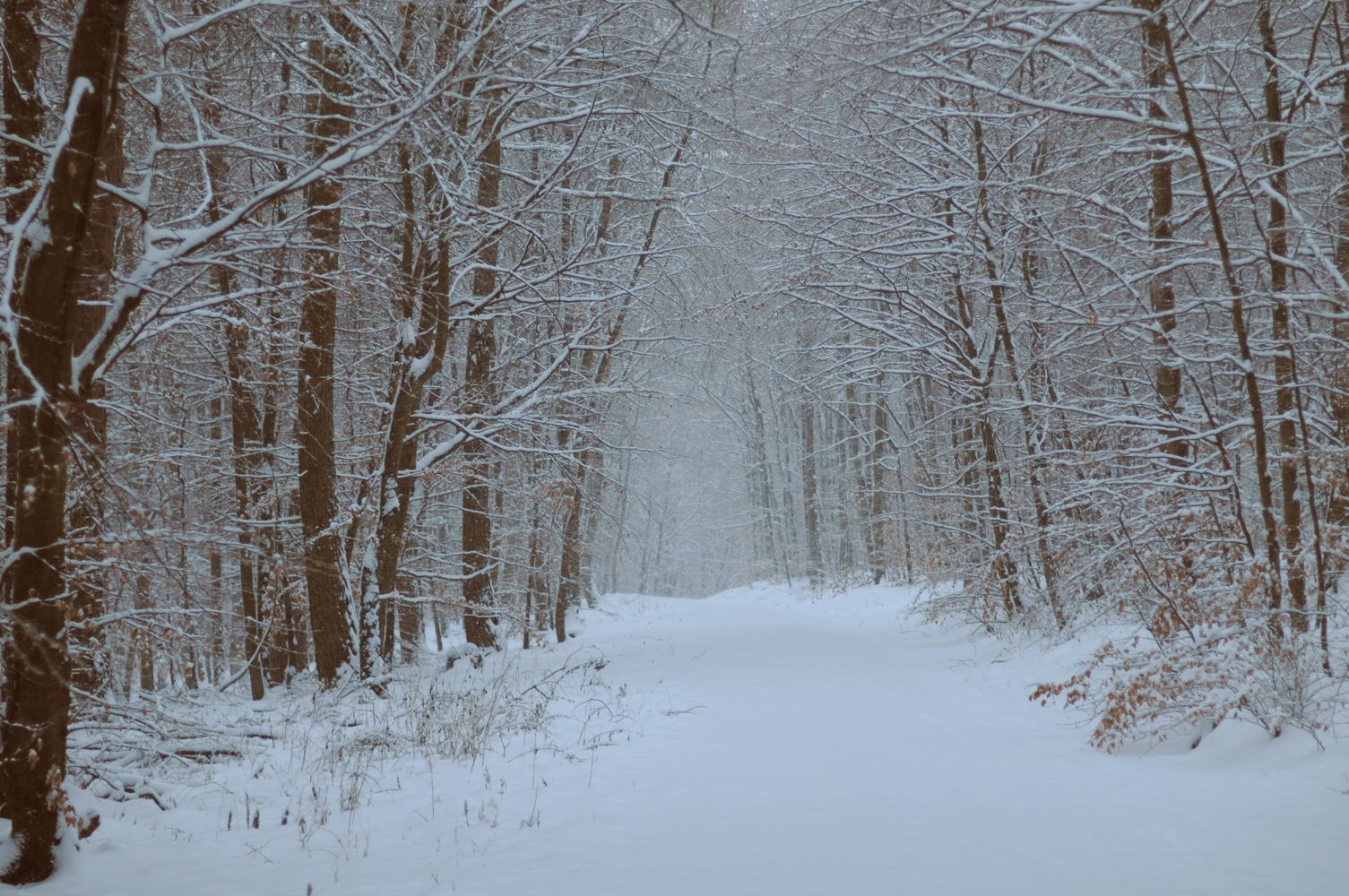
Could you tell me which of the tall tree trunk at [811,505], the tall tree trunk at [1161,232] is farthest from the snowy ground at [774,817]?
the tall tree trunk at [811,505]

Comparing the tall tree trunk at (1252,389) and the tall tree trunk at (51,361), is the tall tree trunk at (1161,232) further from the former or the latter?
the tall tree trunk at (51,361)

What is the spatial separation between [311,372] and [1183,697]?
848 centimetres

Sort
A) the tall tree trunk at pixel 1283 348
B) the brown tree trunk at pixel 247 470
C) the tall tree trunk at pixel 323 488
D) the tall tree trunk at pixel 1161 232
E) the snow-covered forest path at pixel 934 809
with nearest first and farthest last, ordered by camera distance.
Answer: the snow-covered forest path at pixel 934 809 → the tall tree trunk at pixel 1283 348 → the tall tree trunk at pixel 1161 232 → the tall tree trunk at pixel 323 488 → the brown tree trunk at pixel 247 470

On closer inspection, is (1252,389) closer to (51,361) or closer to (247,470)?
(51,361)

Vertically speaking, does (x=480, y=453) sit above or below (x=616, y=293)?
below

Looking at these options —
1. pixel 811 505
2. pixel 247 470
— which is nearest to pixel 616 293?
pixel 247 470

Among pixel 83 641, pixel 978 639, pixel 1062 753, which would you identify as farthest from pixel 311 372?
pixel 978 639

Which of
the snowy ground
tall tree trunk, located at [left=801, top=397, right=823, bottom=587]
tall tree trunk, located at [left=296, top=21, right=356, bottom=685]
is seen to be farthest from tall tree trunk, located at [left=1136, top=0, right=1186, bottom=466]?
tall tree trunk, located at [left=801, top=397, right=823, bottom=587]

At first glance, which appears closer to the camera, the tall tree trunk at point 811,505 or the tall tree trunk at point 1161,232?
the tall tree trunk at point 1161,232

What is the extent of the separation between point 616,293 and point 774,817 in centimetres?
668

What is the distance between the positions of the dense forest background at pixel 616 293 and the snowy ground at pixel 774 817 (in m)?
0.66

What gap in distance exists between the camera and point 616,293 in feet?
33.3

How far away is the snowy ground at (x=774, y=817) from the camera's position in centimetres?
383

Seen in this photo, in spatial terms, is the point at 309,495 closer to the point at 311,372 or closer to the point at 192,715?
the point at 311,372
